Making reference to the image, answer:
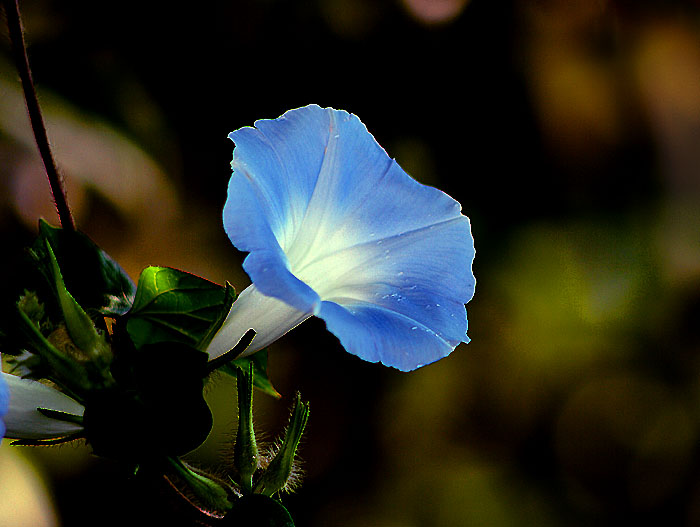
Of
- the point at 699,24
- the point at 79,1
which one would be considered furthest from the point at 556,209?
the point at 79,1

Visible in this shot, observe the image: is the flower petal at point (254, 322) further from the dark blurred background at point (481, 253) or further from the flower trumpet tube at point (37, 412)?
the dark blurred background at point (481, 253)

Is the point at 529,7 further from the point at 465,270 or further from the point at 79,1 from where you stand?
the point at 465,270

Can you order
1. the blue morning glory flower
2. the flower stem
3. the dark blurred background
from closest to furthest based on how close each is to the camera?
the flower stem → the blue morning glory flower → the dark blurred background

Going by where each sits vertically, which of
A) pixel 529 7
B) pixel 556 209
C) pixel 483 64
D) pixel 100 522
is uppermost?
pixel 529 7

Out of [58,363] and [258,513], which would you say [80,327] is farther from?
[258,513]

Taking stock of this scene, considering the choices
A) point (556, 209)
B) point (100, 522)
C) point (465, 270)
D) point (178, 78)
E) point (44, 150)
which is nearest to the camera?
point (44, 150)

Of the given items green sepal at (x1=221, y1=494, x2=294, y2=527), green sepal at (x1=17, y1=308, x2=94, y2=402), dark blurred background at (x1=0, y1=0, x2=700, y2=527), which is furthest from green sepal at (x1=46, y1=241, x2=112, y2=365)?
dark blurred background at (x1=0, y1=0, x2=700, y2=527)

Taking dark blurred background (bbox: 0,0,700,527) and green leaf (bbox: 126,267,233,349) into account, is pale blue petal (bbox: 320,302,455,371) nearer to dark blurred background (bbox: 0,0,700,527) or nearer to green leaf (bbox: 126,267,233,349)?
green leaf (bbox: 126,267,233,349)
